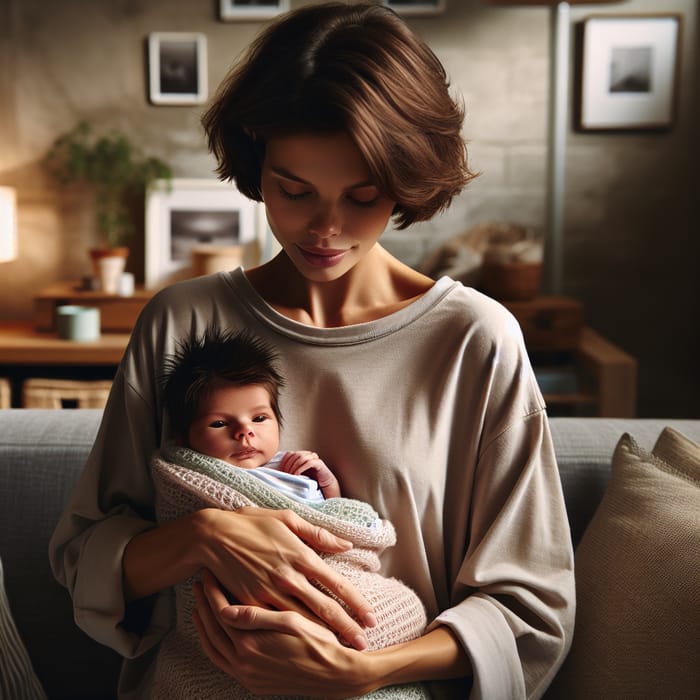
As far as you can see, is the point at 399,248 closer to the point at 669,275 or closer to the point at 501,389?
the point at 669,275

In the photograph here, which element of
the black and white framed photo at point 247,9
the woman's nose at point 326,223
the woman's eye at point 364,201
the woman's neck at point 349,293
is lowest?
the woman's neck at point 349,293

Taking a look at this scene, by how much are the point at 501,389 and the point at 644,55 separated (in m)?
3.04

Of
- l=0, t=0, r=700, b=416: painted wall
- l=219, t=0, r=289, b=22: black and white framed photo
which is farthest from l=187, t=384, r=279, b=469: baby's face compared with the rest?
l=219, t=0, r=289, b=22: black and white framed photo

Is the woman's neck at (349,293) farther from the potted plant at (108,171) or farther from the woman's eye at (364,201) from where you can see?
the potted plant at (108,171)

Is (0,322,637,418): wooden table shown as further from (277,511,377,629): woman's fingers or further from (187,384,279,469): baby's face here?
(277,511,377,629): woman's fingers

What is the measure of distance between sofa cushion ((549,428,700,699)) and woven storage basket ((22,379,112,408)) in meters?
2.37

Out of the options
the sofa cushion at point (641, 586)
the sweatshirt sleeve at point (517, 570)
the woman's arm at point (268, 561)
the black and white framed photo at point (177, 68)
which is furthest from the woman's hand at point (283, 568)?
the black and white framed photo at point (177, 68)

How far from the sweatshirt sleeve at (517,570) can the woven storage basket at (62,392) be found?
2.41 metres

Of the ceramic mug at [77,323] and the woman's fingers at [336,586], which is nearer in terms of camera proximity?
the woman's fingers at [336,586]

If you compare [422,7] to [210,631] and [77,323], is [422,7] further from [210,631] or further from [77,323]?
[210,631]

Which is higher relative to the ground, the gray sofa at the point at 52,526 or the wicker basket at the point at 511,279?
the wicker basket at the point at 511,279

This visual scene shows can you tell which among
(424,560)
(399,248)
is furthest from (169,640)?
(399,248)

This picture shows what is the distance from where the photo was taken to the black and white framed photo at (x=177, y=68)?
3.81 meters

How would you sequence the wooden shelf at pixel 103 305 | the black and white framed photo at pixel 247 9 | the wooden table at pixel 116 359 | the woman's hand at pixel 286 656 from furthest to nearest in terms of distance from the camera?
the black and white framed photo at pixel 247 9 → the wooden shelf at pixel 103 305 → the wooden table at pixel 116 359 → the woman's hand at pixel 286 656
